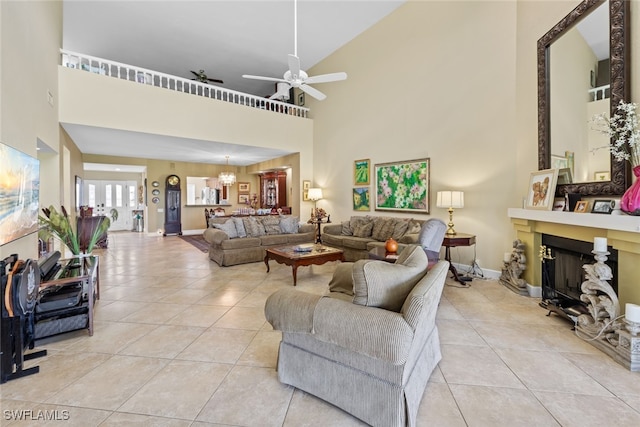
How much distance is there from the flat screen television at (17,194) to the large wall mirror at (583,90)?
211 inches

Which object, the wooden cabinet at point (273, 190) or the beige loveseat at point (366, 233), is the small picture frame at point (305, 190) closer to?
the wooden cabinet at point (273, 190)

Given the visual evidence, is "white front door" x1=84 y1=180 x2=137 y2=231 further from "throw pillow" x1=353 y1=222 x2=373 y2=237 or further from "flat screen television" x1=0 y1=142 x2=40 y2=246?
"throw pillow" x1=353 y1=222 x2=373 y2=237

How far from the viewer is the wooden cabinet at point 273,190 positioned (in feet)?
31.7

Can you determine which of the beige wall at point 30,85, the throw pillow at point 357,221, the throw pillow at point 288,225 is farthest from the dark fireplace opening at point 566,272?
the beige wall at point 30,85

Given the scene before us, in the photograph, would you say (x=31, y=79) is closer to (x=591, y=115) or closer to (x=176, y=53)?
(x=176, y=53)

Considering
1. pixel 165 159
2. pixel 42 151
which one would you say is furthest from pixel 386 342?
pixel 165 159

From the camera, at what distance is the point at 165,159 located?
9461mm

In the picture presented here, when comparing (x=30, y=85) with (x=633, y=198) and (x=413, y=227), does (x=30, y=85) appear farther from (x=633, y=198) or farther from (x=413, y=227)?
(x=633, y=198)

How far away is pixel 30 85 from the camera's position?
10.8ft

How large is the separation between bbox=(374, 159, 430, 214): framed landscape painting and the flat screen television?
17.8 feet

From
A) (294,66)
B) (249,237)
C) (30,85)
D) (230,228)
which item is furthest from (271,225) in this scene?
(30,85)

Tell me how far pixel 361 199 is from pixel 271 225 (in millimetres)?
2186

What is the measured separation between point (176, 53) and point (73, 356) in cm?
742

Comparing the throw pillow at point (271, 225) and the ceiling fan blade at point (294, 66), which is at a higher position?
the ceiling fan blade at point (294, 66)
